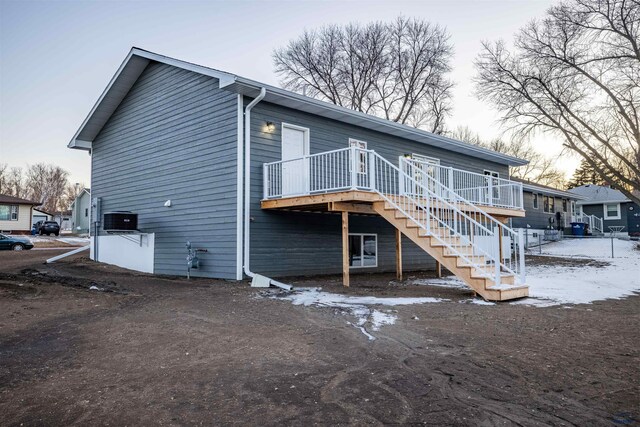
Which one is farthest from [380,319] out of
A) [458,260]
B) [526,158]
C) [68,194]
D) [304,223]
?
[68,194]

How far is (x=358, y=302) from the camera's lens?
7.68 m

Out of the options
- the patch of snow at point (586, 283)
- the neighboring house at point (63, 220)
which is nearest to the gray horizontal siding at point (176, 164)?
the patch of snow at point (586, 283)

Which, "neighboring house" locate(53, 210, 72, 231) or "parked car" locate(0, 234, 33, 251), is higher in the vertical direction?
"neighboring house" locate(53, 210, 72, 231)

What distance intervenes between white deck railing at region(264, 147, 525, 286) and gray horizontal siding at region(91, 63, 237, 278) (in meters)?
1.32

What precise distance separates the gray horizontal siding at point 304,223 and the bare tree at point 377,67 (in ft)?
49.5

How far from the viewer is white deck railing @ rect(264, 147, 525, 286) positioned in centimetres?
836

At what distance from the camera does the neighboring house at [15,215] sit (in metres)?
32.0

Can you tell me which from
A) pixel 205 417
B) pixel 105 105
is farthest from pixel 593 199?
pixel 205 417

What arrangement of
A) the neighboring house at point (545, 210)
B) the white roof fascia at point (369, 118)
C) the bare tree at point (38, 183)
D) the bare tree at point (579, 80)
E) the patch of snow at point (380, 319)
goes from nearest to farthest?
the patch of snow at point (380, 319)
the white roof fascia at point (369, 118)
the bare tree at point (579, 80)
the neighboring house at point (545, 210)
the bare tree at point (38, 183)

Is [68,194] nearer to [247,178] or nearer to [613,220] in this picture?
[247,178]

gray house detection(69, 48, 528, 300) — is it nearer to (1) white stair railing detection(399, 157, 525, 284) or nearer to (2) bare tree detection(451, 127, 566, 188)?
(1) white stair railing detection(399, 157, 525, 284)

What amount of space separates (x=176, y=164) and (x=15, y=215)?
27.8 metres

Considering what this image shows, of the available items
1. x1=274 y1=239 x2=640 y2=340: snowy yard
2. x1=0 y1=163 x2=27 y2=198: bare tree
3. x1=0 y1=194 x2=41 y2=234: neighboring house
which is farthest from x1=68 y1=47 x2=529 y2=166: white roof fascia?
x1=0 y1=163 x2=27 y2=198: bare tree

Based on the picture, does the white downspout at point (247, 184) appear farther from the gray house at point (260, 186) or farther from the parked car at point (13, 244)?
the parked car at point (13, 244)
